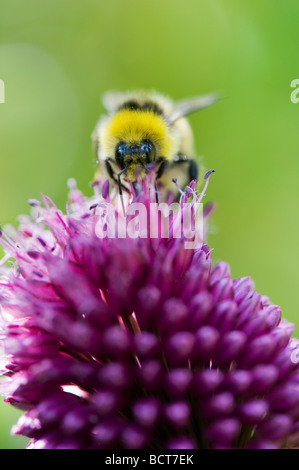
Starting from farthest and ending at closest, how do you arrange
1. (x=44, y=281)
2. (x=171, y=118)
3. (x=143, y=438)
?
(x=171, y=118)
(x=44, y=281)
(x=143, y=438)

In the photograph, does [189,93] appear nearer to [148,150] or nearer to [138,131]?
[138,131]

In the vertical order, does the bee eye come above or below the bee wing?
below

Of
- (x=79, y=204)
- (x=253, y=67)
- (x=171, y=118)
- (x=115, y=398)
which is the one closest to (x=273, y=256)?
(x=253, y=67)

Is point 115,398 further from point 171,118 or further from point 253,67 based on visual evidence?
point 253,67

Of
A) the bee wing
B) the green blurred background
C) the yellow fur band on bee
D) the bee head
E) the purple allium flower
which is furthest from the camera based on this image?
the green blurred background

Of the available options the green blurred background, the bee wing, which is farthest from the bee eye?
the green blurred background

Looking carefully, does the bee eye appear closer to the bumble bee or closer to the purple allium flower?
the bumble bee
